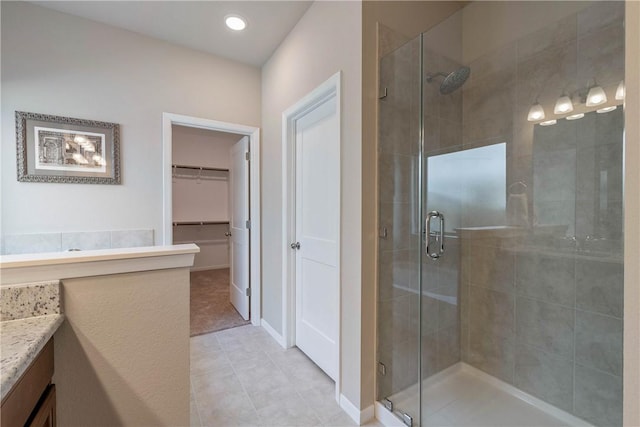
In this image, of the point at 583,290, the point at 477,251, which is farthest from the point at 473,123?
the point at 583,290

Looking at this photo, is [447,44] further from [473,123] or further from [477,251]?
[477,251]

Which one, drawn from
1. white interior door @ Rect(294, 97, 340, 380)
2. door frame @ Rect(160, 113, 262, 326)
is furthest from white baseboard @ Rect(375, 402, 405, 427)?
door frame @ Rect(160, 113, 262, 326)

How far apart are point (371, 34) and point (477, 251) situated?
5.42ft

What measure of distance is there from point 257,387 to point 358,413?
0.73m

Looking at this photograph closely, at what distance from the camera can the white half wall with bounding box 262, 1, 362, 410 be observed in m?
1.64

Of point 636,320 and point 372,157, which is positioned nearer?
point 636,320

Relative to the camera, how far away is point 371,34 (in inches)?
63.8

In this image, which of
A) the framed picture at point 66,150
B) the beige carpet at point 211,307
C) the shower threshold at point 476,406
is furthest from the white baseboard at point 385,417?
the framed picture at point 66,150

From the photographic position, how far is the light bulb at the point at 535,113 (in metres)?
→ 1.73

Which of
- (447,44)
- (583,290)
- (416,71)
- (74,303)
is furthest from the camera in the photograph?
(447,44)

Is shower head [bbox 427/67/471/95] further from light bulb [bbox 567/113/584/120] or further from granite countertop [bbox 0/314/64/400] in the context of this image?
granite countertop [bbox 0/314/64/400]

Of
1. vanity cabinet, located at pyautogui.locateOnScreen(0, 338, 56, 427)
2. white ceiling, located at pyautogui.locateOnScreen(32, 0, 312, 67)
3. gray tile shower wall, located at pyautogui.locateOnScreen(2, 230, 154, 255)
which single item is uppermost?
white ceiling, located at pyautogui.locateOnScreen(32, 0, 312, 67)

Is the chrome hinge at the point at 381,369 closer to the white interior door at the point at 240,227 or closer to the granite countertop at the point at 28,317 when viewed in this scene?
the granite countertop at the point at 28,317

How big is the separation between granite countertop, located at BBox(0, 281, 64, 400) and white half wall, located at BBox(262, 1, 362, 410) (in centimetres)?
131
